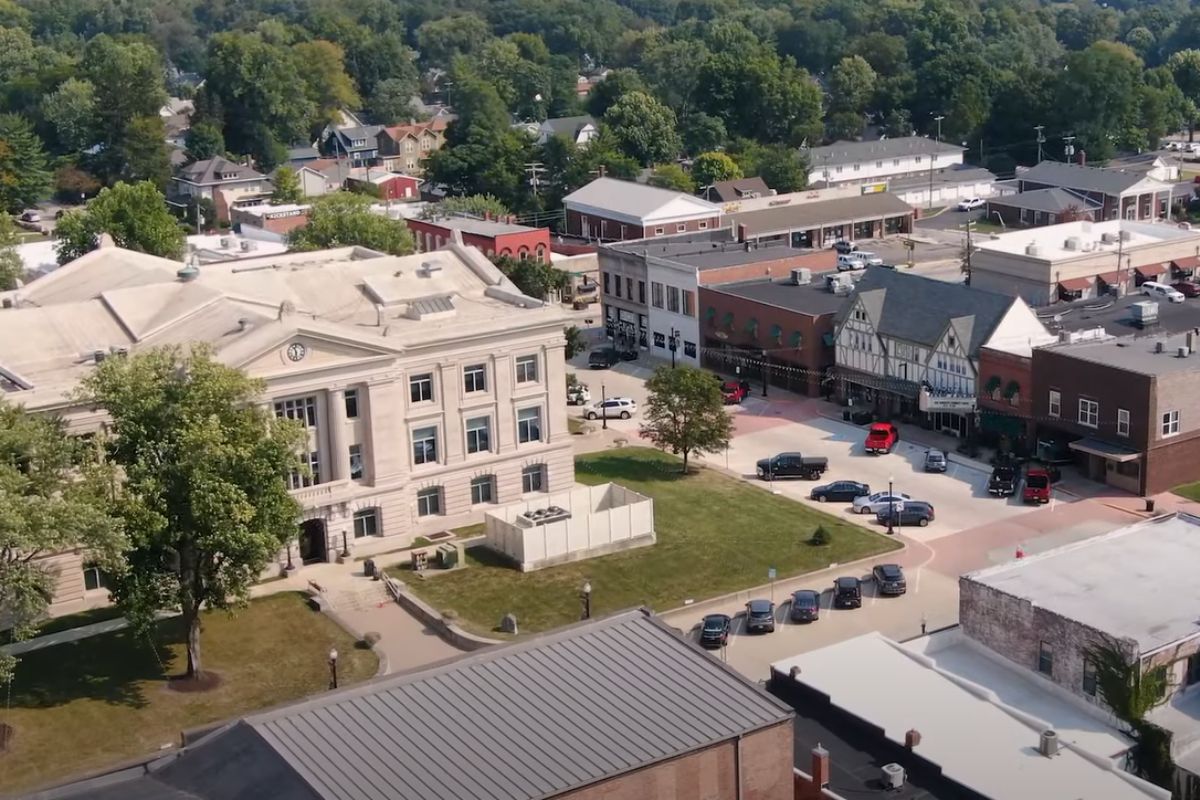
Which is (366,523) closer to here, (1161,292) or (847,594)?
(847,594)

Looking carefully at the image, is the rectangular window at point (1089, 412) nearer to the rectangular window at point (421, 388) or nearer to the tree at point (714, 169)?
the rectangular window at point (421, 388)

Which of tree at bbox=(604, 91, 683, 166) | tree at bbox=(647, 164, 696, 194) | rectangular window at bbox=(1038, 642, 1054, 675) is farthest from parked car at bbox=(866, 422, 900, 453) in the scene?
tree at bbox=(604, 91, 683, 166)

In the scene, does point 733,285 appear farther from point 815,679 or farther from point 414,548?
point 815,679

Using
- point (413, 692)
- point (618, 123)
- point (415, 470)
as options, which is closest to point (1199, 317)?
point (415, 470)

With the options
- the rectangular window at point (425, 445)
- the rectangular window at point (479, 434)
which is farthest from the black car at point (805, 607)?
the rectangular window at point (425, 445)

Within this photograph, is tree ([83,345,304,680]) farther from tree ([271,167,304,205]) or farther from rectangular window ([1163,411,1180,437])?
tree ([271,167,304,205])
